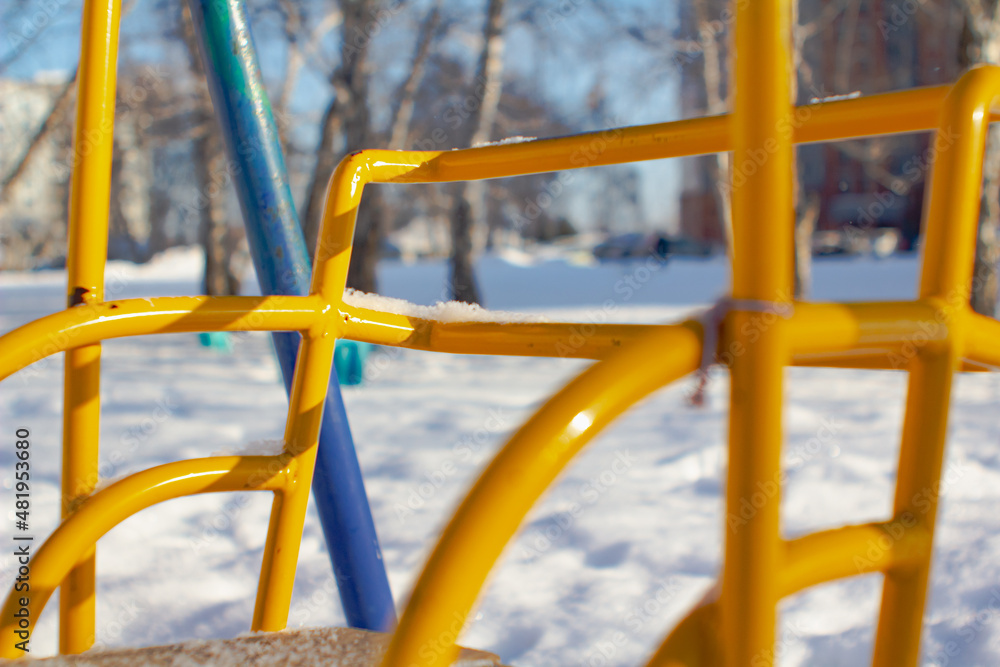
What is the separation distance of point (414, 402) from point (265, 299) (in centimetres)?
273

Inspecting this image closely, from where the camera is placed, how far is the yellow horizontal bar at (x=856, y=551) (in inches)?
20.1

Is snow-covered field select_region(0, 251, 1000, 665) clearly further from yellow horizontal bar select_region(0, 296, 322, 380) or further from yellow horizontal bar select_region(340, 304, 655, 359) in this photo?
yellow horizontal bar select_region(0, 296, 322, 380)

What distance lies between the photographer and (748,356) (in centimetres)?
46

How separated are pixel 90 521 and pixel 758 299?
2.58ft

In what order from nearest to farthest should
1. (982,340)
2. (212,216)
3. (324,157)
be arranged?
(982,340), (324,157), (212,216)

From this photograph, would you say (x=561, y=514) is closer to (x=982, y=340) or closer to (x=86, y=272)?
(x=86, y=272)

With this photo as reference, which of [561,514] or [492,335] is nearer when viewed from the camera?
[492,335]

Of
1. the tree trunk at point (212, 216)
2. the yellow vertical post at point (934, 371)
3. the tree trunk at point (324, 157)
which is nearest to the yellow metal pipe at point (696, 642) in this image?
the yellow vertical post at point (934, 371)

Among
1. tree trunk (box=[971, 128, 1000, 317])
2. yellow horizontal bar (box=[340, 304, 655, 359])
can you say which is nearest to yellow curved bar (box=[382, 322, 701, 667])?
yellow horizontal bar (box=[340, 304, 655, 359])

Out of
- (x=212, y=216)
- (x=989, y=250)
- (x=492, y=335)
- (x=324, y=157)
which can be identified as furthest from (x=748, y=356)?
(x=212, y=216)

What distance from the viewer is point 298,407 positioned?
983 millimetres

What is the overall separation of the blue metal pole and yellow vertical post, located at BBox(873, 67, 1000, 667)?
30.6 inches

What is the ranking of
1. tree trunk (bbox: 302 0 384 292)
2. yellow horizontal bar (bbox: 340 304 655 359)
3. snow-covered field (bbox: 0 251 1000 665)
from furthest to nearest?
tree trunk (bbox: 302 0 384 292) → snow-covered field (bbox: 0 251 1000 665) → yellow horizontal bar (bbox: 340 304 655 359)

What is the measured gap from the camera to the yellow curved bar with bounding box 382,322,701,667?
43cm
